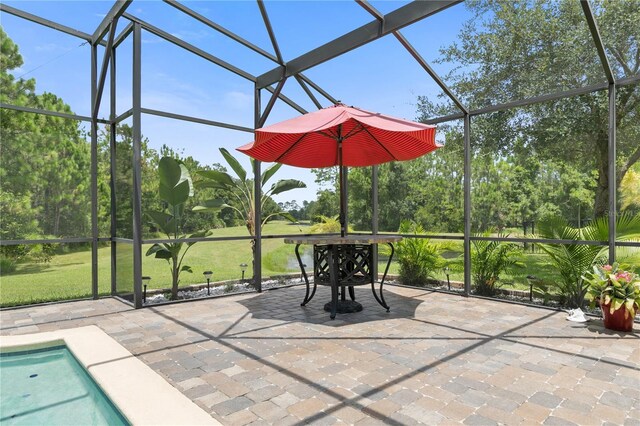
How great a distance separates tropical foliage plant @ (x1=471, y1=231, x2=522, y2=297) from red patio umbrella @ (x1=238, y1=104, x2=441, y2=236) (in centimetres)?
201

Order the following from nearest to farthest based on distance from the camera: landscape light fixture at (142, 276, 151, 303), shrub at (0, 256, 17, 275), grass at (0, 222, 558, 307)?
landscape light fixture at (142, 276, 151, 303)
grass at (0, 222, 558, 307)
shrub at (0, 256, 17, 275)

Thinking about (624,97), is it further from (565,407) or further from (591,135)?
(565,407)

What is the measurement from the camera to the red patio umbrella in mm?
4371

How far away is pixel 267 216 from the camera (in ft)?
23.8

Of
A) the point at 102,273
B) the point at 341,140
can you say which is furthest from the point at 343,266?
the point at 102,273

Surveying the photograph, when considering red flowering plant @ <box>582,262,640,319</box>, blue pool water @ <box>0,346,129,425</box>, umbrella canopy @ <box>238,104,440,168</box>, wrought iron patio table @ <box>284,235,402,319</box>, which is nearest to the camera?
blue pool water @ <box>0,346,129,425</box>

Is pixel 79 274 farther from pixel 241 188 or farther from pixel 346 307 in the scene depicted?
pixel 346 307

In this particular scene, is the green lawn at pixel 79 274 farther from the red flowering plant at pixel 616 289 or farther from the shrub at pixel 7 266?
the red flowering plant at pixel 616 289

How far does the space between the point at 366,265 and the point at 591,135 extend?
4409mm

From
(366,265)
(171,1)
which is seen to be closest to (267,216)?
(366,265)

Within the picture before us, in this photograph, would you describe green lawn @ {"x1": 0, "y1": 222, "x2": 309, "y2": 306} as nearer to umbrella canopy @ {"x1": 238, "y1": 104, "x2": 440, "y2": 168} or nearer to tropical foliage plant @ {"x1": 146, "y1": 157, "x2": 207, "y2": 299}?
tropical foliage plant @ {"x1": 146, "y1": 157, "x2": 207, "y2": 299}

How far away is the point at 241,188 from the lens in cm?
705

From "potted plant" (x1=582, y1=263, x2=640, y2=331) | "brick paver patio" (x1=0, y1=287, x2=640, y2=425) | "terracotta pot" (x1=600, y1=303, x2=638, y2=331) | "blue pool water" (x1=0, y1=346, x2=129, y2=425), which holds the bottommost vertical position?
"blue pool water" (x1=0, y1=346, x2=129, y2=425)

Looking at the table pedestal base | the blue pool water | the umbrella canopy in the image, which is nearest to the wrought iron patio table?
the table pedestal base
